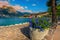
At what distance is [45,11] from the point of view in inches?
365

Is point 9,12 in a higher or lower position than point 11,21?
higher

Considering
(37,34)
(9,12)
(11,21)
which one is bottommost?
(11,21)

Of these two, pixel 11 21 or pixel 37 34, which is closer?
pixel 37 34

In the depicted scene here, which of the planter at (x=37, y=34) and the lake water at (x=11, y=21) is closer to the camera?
the planter at (x=37, y=34)

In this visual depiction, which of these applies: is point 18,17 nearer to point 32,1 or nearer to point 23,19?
point 23,19

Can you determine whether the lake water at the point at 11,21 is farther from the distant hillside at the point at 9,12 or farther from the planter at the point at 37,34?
the planter at the point at 37,34

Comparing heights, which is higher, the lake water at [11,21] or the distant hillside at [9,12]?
the distant hillside at [9,12]

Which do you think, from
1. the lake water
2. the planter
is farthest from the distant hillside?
the planter

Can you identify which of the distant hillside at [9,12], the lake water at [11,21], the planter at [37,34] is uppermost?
the distant hillside at [9,12]

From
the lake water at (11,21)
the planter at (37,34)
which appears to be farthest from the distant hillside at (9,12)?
the planter at (37,34)

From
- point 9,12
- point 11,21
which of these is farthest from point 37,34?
point 9,12

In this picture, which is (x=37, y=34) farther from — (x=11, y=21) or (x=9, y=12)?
(x=9, y=12)

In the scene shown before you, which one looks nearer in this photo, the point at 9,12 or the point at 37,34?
the point at 37,34

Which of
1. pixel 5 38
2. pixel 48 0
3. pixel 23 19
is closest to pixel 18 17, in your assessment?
pixel 23 19
